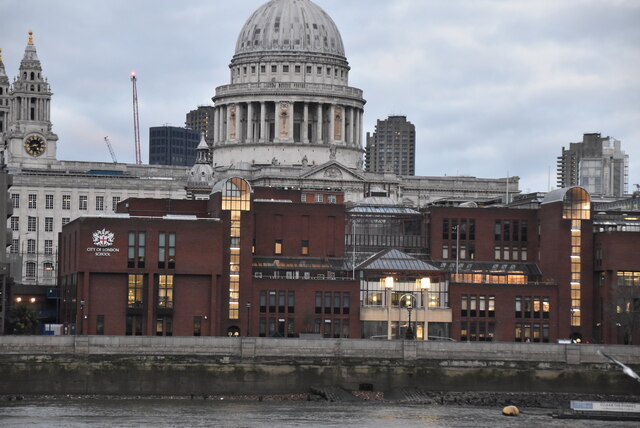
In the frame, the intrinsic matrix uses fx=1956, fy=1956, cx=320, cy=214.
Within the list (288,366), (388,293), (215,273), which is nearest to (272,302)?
(215,273)

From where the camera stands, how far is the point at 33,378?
13675 centimetres

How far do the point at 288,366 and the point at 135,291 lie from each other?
1002 inches

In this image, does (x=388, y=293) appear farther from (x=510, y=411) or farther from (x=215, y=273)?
(x=510, y=411)

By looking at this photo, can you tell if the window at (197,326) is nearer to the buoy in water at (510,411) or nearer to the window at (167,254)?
the window at (167,254)

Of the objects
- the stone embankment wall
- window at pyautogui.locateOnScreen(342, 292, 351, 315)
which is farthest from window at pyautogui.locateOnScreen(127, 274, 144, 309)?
the stone embankment wall

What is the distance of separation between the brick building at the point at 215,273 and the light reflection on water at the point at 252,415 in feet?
86.4

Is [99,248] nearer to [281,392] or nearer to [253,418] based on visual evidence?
[281,392]

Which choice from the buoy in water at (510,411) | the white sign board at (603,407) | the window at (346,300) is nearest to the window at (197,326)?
the window at (346,300)

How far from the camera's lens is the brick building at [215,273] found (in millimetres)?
161500

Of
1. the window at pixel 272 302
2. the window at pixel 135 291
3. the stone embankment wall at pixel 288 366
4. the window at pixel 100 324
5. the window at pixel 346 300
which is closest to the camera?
the stone embankment wall at pixel 288 366

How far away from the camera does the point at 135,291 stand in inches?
6388

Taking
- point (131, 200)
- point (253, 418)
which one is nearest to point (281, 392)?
point (253, 418)

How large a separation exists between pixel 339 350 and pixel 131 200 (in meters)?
51.5

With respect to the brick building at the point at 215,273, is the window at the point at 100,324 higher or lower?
lower
